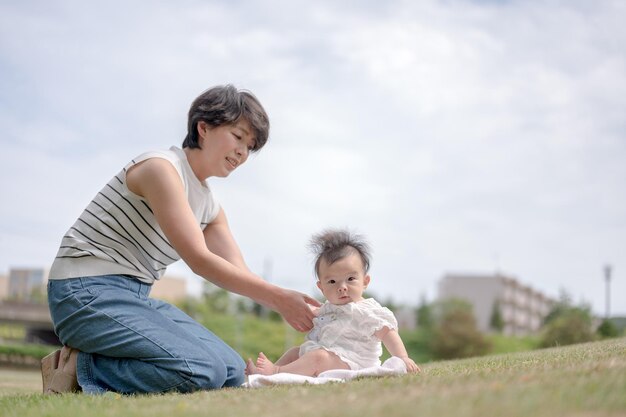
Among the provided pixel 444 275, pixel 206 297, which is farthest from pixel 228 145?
pixel 444 275

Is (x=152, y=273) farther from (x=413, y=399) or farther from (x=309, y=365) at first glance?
(x=413, y=399)

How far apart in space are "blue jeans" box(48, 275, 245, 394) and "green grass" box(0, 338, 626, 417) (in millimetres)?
301

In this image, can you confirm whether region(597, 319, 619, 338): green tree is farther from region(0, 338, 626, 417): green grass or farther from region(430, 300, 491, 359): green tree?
region(0, 338, 626, 417): green grass

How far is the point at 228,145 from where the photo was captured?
4.42 m

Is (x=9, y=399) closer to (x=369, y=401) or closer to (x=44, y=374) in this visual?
(x=44, y=374)

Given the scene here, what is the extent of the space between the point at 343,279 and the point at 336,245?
196 millimetres

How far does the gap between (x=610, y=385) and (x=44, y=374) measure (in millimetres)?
3110

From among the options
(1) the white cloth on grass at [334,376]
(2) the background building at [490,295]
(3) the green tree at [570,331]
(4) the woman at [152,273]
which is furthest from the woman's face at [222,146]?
(2) the background building at [490,295]

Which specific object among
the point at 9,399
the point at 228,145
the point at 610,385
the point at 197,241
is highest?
the point at 228,145

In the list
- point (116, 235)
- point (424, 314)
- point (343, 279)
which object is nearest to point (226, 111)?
point (116, 235)

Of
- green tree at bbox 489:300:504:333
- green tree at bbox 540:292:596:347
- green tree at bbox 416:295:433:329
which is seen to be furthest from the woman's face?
green tree at bbox 489:300:504:333

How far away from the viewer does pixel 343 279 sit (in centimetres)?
441

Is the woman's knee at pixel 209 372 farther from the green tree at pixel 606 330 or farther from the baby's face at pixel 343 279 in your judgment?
the green tree at pixel 606 330

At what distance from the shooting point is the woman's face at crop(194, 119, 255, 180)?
174 inches
